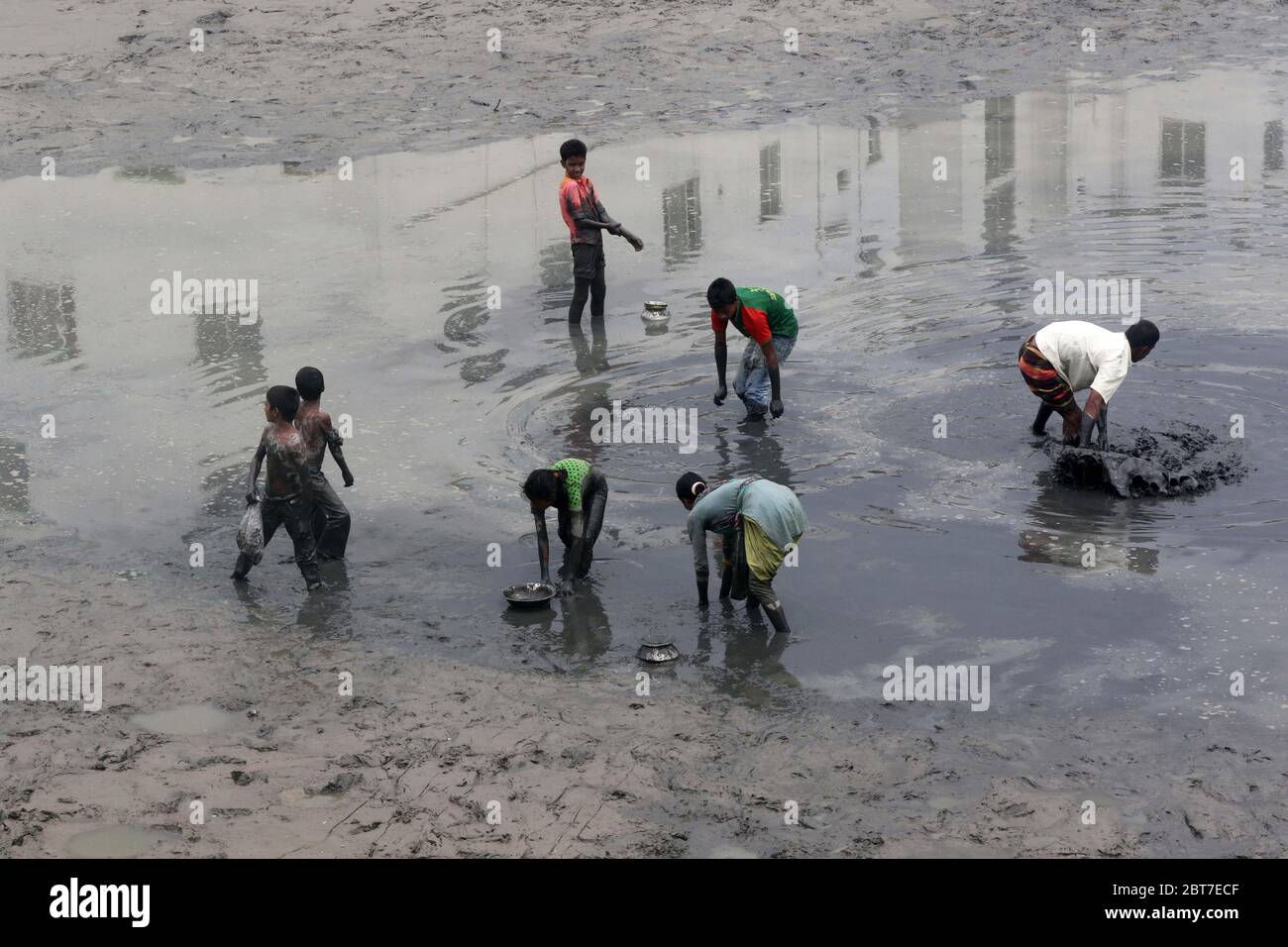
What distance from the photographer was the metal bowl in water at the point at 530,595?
1049 centimetres

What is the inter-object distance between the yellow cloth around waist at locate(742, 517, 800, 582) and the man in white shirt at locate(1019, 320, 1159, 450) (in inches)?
135

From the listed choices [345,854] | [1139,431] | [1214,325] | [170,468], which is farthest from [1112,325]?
[345,854]

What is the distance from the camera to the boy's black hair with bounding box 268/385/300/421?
10.7 metres

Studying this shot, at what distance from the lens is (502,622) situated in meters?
10.5

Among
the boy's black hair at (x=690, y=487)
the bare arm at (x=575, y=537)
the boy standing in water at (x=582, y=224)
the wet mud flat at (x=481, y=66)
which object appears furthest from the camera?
the wet mud flat at (x=481, y=66)

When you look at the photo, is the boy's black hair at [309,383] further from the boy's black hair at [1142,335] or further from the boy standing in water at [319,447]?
the boy's black hair at [1142,335]

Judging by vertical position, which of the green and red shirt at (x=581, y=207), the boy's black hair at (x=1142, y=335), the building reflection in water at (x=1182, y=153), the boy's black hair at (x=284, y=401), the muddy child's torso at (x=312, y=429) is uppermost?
the building reflection in water at (x=1182, y=153)

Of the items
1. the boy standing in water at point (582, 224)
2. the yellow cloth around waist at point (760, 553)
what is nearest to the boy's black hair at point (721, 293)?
the boy standing in water at point (582, 224)

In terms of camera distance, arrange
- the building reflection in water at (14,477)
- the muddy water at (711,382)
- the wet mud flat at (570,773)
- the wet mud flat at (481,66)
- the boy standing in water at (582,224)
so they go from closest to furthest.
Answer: the wet mud flat at (570,773)
the muddy water at (711,382)
the building reflection in water at (14,477)
the boy standing in water at (582,224)
the wet mud flat at (481,66)

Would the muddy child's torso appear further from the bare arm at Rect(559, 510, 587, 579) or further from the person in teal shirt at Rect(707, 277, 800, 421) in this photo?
the person in teal shirt at Rect(707, 277, 800, 421)

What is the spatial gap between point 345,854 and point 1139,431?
26.6ft

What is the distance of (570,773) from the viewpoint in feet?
28.1

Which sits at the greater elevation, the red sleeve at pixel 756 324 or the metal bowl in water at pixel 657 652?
the red sleeve at pixel 756 324

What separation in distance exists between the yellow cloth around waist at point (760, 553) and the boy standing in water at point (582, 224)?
6604 millimetres
